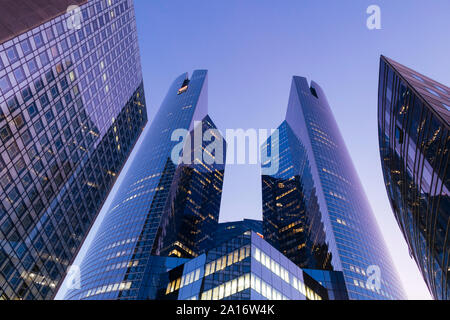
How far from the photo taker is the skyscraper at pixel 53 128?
47.9 metres

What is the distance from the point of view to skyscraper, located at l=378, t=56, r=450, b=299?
3022cm

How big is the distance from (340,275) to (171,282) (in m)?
51.1

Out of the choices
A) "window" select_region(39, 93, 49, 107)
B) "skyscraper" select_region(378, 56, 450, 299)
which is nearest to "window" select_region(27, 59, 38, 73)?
"window" select_region(39, 93, 49, 107)

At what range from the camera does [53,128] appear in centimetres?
6025

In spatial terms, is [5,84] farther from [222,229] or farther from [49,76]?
[222,229]

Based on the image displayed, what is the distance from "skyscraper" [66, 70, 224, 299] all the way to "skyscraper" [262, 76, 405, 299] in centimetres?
4633

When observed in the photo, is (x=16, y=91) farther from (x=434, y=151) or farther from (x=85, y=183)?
(x=434, y=151)

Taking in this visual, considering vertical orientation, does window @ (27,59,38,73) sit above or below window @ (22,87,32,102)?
above

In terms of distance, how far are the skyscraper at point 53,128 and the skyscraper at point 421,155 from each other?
5700 centimetres

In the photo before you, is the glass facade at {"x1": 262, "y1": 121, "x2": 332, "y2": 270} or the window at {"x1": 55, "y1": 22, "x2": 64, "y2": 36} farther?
the glass facade at {"x1": 262, "y1": 121, "x2": 332, "y2": 270}

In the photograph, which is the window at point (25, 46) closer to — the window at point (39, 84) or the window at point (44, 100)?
the window at point (39, 84)

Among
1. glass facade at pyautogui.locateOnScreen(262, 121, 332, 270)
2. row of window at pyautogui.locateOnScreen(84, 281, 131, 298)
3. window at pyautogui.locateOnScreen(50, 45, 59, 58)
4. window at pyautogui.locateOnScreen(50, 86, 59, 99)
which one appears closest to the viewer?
window at pyautogui.locateOnScreen(50, 45, 59, 58)

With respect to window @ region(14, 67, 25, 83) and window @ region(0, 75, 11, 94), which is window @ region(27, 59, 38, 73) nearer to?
window @ region(14, 67, 25, 83)

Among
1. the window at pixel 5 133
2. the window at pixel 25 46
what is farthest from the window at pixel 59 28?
the window at pixel 5 133
